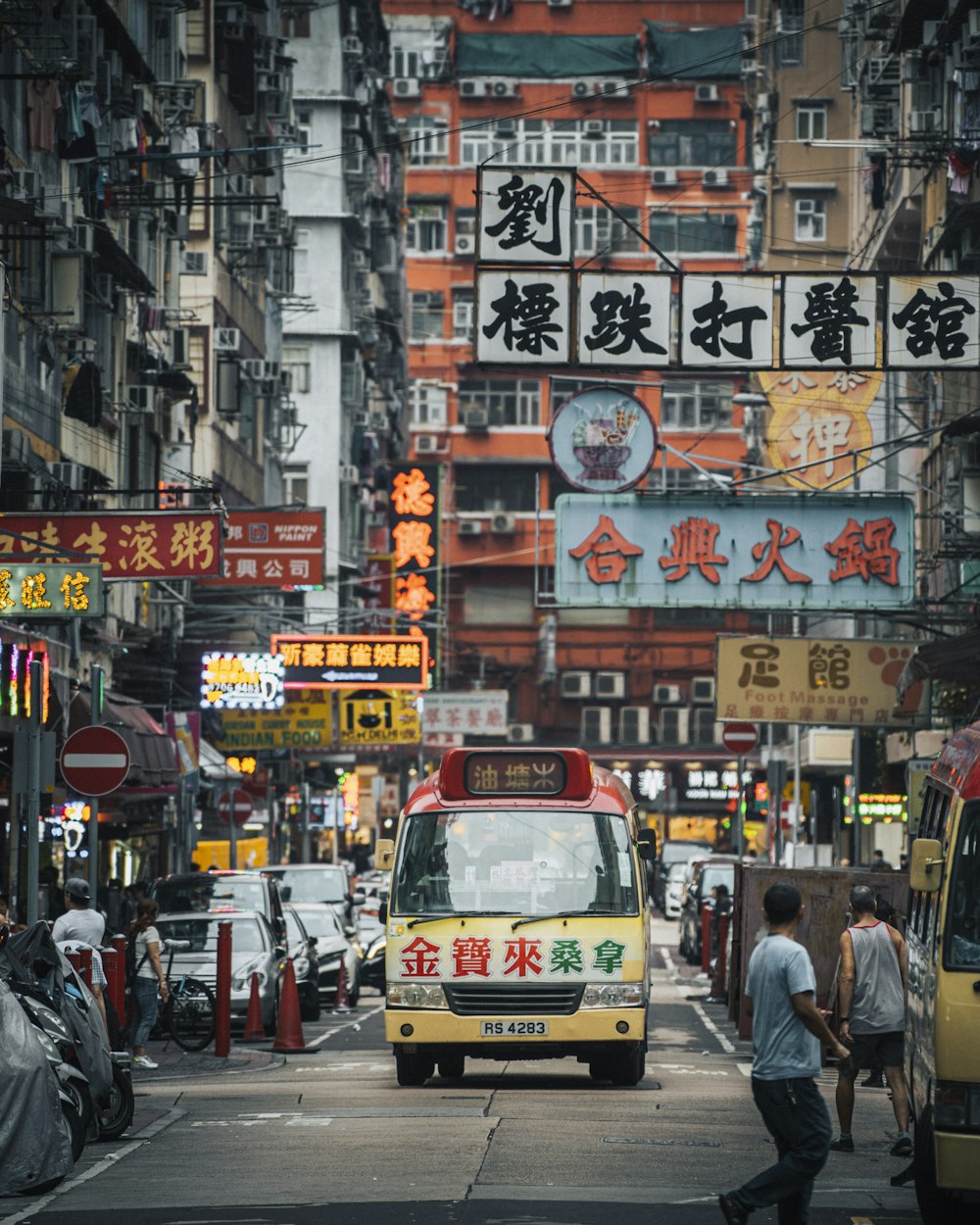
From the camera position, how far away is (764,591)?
31.0m

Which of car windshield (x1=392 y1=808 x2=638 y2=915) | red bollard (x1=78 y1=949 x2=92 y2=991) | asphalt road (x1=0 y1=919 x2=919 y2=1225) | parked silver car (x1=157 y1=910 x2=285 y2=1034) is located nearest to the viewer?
asphalt road (x1=0 y1=919 x2=919 y2=1225)

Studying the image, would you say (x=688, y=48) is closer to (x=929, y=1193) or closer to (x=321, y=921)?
(x=321, y=921)

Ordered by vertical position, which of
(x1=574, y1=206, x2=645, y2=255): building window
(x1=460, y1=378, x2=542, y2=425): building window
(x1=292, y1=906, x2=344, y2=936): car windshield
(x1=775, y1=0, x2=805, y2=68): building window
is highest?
(x1=574, y1=206, x2=645, y2=255): building window

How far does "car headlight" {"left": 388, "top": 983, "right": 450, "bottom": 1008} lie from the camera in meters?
18.7

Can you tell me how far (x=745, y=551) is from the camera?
102ft

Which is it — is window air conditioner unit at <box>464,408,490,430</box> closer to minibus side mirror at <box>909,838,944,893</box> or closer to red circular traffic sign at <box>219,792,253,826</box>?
red circular traffic sign at <box>219,792,253,826</box>

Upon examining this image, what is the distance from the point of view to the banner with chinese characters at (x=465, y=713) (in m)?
70.6

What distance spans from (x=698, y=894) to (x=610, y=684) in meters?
44.9

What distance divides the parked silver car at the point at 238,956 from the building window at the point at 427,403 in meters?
66.5

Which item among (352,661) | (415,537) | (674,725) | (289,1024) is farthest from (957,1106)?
(674,725)

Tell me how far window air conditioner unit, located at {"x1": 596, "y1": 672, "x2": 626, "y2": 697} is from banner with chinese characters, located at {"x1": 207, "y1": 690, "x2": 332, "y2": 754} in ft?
131

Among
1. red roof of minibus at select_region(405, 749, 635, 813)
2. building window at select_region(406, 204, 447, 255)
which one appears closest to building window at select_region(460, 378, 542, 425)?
building window at select_region(406, 204, 447, 255)

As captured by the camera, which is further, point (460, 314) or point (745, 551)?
point (460, 314)

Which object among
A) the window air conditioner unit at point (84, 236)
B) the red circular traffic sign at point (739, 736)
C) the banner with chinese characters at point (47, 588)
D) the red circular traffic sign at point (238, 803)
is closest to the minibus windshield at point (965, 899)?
the banner with chinese characters at point (47, 588)
